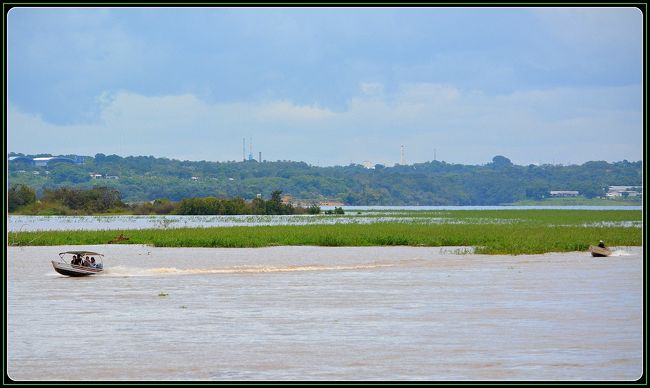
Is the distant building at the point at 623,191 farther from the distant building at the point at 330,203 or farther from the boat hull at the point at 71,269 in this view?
the boat hull at the point at 71,269

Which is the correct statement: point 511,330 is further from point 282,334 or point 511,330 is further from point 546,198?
point 546,198

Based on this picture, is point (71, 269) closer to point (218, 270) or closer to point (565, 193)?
point (218, 270)

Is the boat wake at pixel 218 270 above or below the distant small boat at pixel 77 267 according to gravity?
below

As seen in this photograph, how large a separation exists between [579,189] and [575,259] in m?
160

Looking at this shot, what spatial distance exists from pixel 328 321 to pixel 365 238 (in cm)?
3034

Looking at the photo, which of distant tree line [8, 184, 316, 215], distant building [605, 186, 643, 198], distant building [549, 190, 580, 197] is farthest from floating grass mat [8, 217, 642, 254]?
distant building [549, 190, 580, 197]

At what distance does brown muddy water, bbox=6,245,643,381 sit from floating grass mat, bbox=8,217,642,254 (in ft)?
34.4

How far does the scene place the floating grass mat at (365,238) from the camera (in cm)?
4988

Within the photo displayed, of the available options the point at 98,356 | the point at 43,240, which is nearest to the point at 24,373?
the point at 98,356

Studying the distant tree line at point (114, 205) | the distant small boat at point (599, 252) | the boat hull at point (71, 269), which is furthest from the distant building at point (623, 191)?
the boat hull at point (71, 269)

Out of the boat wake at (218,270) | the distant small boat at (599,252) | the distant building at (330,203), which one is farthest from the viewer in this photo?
the distant building at (330,203)

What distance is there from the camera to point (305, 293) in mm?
29859

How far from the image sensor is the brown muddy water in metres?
18.3

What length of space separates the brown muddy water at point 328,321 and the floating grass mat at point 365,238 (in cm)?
1048
